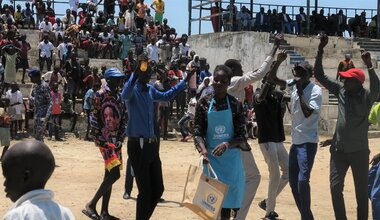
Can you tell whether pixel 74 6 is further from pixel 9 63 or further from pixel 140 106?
pixel 140 106

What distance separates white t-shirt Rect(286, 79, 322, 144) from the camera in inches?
265

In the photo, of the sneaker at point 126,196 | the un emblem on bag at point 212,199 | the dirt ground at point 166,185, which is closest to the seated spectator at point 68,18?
the dirt ground at point 166,185

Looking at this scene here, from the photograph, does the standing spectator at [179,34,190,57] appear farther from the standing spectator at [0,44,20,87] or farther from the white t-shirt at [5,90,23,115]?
the white t-shirt at [5,90,23,115]

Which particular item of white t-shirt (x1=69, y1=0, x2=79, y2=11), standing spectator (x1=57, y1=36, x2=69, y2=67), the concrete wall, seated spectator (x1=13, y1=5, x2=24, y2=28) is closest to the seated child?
standing spectator (x1=57, y1=36, x2=69, y2=67)

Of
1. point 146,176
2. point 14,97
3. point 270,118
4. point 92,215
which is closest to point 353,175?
point 270,118

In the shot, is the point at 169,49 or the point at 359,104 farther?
the point at 169,49

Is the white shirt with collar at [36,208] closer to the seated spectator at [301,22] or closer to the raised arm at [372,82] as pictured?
the raised arm at [372,82]

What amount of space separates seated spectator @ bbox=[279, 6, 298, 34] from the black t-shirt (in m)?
17.9

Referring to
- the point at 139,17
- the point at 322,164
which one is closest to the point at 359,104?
the point at 322,164

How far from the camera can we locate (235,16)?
81.3 ft

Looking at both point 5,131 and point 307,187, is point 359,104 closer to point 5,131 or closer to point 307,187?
point 307,187

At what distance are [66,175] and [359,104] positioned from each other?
594cm

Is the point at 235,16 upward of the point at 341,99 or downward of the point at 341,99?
upward

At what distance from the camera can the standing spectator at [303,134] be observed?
262 inches
